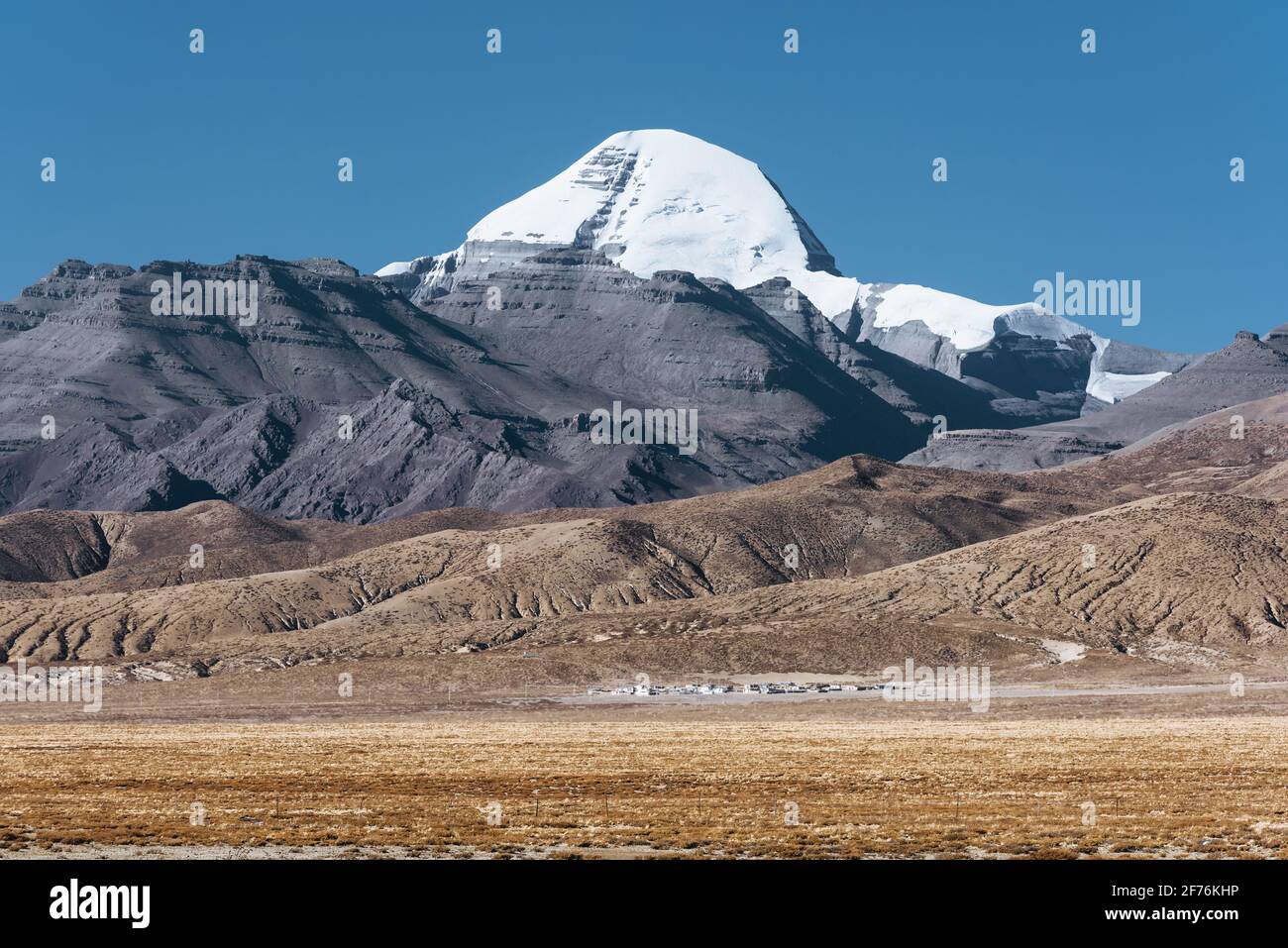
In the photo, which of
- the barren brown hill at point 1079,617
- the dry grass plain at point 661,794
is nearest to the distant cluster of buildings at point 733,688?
the barren brown hill at point 1079,617

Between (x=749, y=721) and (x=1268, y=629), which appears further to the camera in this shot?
(x=1268, y=629)

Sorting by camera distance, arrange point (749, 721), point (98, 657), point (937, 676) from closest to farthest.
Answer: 1. point (749, 721)
2. point (937, 676)
3. point (98, 657)

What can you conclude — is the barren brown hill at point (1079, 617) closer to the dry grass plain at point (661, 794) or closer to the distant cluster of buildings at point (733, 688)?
the distant cluster of buildings at point (733, 688)

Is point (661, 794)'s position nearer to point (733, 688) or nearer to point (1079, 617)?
point (733, 688)
